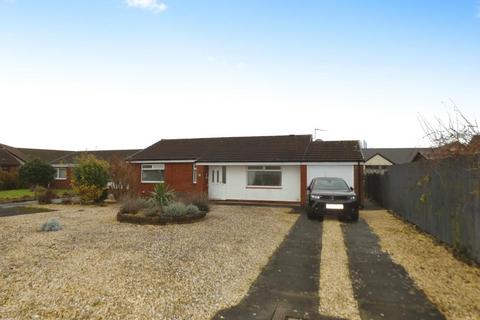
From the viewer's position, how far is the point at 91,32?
11.6 meters

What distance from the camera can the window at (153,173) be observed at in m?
19.9

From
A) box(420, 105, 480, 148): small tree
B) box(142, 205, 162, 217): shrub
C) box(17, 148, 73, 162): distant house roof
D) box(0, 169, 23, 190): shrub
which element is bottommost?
box(142, 205, 162, 217): shrub

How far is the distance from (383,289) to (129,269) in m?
4.14

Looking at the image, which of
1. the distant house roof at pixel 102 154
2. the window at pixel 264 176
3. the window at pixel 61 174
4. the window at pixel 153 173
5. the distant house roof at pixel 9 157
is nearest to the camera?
the window at pixel 264 176

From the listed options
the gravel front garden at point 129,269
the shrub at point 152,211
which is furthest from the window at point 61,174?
the shrub at point 152,211

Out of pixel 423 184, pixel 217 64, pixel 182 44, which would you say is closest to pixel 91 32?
pixel 182 44

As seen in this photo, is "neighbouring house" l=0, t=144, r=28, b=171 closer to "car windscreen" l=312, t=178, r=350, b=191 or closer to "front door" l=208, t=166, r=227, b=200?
"front door" l=208, t=166, r=227, b=200

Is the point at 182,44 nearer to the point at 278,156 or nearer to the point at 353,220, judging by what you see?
the point at 278,156

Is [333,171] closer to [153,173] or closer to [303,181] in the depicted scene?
[303,181]

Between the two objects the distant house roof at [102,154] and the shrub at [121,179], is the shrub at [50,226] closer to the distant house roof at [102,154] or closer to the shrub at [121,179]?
the shrub at [121,179]

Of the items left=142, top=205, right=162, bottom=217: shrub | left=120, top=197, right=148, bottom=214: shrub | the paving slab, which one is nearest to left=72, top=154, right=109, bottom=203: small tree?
left=120, top=197, right=148, bottom=214: shrub

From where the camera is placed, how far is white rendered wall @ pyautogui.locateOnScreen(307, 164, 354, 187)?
15.7 m

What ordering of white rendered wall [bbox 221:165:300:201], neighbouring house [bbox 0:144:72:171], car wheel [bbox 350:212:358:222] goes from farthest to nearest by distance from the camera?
neighbouring house [bbox 0:144:72:171], white rendered wall [bbox 221:165:300:201], car wheel [bbox 350:212:358:222]

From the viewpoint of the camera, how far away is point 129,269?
5.29m
